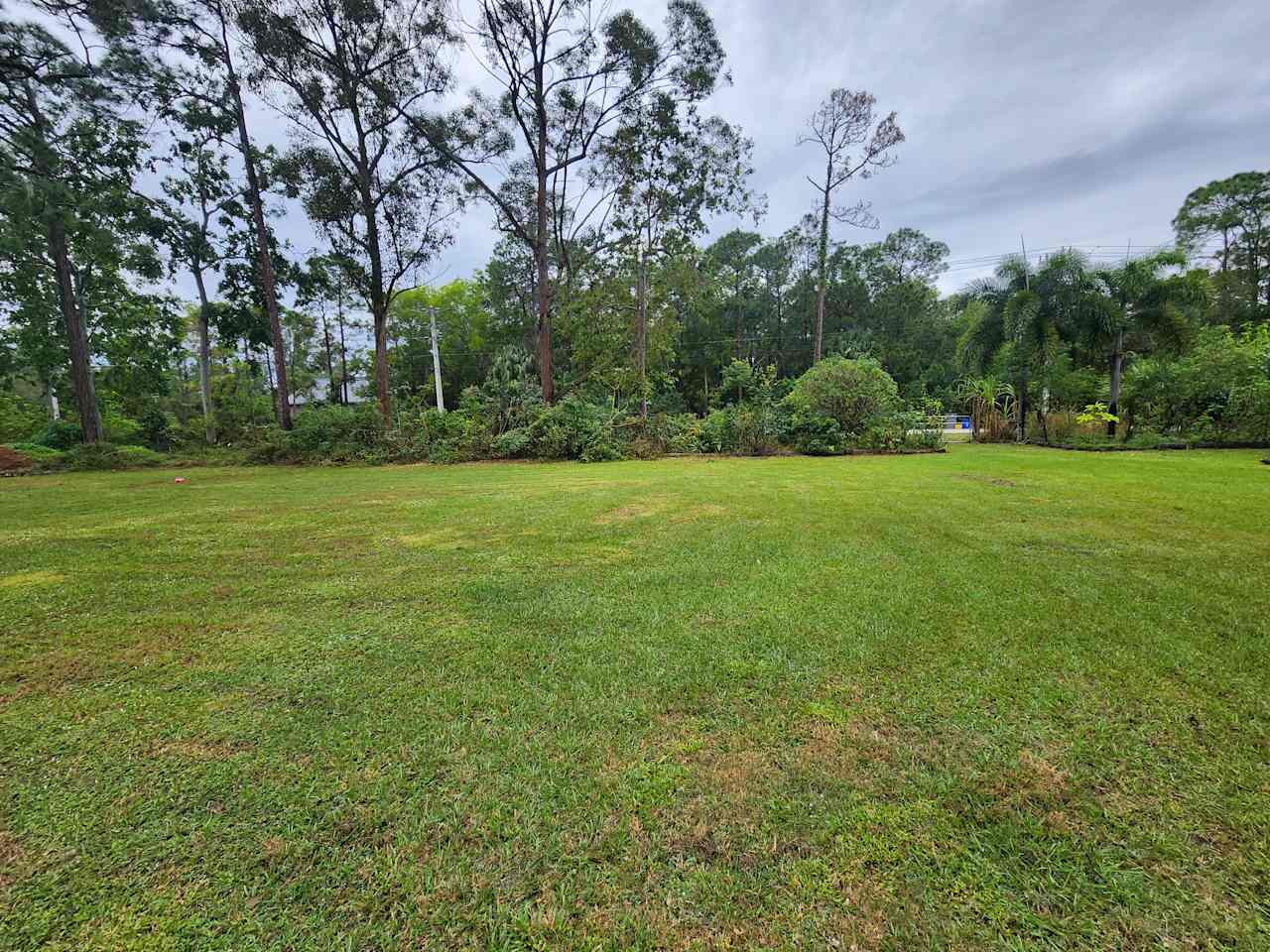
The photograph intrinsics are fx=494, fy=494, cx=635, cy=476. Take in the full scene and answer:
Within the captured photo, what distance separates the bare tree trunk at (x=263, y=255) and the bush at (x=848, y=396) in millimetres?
13822

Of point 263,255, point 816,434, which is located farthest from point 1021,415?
point 263,255

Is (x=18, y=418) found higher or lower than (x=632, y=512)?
higher

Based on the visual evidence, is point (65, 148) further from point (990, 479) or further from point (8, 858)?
point (990, 479)

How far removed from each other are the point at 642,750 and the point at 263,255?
1687 cm

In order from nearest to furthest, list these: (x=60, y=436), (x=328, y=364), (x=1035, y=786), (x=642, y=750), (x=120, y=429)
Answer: (x=1035, y=786) < (x=642, y=750) < (x=60, y=436) < (x=120, y=429) < (x=328, y=364)

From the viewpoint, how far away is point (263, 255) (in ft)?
43.6

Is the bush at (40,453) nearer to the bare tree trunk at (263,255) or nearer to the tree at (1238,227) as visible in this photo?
the bare tree trunk at (263,255)

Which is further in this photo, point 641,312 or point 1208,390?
point 641,312

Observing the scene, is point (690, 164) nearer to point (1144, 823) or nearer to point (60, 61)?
point (60, 61)

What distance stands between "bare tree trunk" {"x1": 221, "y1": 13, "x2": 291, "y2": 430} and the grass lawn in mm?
11672

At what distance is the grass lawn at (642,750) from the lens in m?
1.06

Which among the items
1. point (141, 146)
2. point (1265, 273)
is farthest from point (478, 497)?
point (1265, 273)

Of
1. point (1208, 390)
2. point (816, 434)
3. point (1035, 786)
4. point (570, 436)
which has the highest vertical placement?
point (1208, 390)

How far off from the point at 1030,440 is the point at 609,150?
16.1 meters
